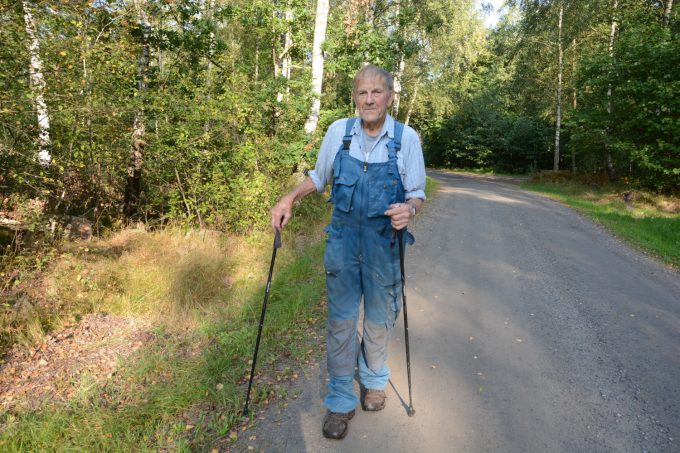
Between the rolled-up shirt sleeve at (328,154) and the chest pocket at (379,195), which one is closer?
the chest pocket at (379,195)

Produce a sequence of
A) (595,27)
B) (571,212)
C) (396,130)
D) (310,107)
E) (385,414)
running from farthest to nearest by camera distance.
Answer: (595,27) → (571,212) → (310,107) → (385,414) → (396,130)

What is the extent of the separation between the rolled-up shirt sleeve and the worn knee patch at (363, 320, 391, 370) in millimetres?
1067

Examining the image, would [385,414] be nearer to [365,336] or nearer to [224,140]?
[365,336]

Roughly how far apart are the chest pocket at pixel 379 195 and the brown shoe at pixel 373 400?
132 cm

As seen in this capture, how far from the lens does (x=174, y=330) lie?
411cm

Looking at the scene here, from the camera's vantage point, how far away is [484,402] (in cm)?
313

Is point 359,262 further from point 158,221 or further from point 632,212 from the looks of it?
point 632,212

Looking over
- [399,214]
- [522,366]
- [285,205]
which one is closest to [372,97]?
[399,214]

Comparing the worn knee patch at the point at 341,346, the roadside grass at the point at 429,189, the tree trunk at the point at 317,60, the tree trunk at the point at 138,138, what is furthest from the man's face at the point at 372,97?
the roadside grass at the point at 429,189

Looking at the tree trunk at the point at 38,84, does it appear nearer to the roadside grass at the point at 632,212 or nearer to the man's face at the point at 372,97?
the man's face at the point at 372,97

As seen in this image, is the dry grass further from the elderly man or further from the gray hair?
the gray hair

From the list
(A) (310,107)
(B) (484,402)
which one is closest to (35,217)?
(B) (484,402)

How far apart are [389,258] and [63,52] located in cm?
397

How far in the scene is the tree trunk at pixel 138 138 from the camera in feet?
21.0
